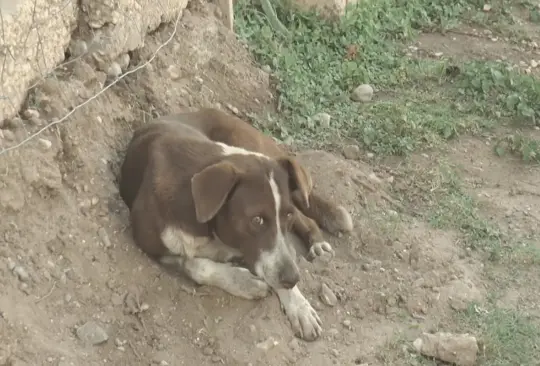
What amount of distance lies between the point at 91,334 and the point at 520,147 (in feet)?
11.4

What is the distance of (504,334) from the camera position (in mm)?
4871

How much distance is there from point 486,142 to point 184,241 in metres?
2.74

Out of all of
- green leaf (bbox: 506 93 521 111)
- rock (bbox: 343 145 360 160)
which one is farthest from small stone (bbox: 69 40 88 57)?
green leaf (bbox: 506 93 521 111)

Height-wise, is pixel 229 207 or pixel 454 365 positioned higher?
pixel 229 207

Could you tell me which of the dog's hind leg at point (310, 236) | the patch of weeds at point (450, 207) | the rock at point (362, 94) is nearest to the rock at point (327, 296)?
the dog's hind leg at point (310, 236)

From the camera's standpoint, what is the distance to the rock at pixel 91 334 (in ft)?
14.5

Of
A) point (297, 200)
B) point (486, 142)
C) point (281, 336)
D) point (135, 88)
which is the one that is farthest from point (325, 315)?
point (486, 142)

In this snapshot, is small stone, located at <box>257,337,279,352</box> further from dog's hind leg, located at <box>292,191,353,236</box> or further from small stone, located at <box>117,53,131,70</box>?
small stone, located at <box>117,53,131,70</box>

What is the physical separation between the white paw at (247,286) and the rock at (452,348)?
85 centimetres

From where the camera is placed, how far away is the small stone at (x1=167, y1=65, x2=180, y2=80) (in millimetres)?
5969

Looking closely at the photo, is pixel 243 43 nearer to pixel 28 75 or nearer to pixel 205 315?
pixel 28 75

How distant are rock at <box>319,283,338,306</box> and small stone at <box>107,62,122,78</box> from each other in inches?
70.1

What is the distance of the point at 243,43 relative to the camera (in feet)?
22.2

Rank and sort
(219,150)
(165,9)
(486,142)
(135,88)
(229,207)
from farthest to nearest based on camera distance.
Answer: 1. (486,142)
2. (165,9)
3. (135,88)
4. (219,150)
5. (229,207)
